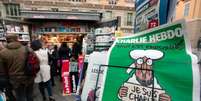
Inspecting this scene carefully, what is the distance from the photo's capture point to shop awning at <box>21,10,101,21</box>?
348 inches

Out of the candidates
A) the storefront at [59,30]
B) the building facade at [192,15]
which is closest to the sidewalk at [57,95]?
the building facade at [192,15]

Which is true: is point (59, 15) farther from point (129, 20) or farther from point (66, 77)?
point (129, 20)

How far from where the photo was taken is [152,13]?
4.07ft

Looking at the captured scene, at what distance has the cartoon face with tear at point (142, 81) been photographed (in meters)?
0.75

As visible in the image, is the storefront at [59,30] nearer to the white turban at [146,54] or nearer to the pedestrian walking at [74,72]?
the pedestrian walking at [74,72]

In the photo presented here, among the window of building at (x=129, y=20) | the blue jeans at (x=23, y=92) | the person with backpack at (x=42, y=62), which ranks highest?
the window of building at (x=129, y=20)

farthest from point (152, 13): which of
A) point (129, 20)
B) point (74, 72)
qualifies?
point (129, 20)

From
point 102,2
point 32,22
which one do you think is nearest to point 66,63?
point 32,22

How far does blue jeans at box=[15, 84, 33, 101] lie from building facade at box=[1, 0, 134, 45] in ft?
17.2

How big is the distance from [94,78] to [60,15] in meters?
8.61

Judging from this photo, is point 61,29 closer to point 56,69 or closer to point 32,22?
point 32,22

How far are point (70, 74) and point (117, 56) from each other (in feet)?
10.9

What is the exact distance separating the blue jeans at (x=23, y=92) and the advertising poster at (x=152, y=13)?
2041mm

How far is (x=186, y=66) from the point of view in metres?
0.67
